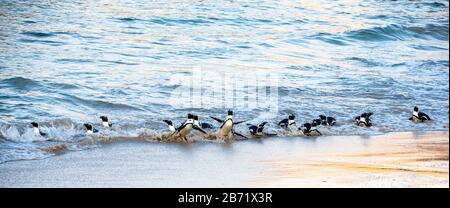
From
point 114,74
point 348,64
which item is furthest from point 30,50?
point 348,64

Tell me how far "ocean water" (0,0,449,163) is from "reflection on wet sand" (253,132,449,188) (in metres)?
1.10

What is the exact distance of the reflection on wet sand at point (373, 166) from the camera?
725 centimetres

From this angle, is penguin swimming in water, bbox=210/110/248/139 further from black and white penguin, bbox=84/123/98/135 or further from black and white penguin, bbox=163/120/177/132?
black and white penguin, bbox=84/123/98/135

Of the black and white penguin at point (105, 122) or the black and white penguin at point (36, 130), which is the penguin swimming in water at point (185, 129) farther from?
the black and white penguin at point (36, 130)

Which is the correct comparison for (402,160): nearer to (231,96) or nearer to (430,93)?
(231,96)

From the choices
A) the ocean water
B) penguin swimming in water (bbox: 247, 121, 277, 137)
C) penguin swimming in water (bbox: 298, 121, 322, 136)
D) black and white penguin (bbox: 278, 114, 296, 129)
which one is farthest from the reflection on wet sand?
the ocean water

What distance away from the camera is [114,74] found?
13602mm

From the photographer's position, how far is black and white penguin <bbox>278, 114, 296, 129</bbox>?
10.5 metres

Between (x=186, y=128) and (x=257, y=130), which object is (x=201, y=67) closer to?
(x=257, y=130)

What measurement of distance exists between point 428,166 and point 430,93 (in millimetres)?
5855

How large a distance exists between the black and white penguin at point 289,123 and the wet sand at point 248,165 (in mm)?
473

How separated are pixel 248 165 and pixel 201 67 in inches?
263

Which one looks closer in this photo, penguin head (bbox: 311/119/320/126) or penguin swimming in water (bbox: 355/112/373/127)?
penguin head (bbox: 311/119/320/126)
